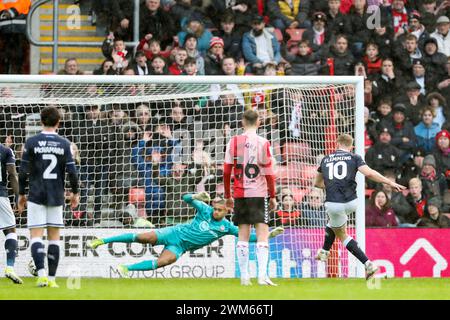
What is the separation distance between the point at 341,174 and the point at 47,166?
3667 mm

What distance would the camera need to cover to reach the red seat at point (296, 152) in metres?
16.1

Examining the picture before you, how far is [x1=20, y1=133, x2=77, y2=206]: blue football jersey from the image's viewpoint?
1212 cm

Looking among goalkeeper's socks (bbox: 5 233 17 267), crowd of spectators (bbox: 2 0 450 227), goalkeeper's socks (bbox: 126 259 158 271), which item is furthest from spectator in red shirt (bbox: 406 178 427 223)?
goalkeeper's socks (bbox: 5 233 17 267)

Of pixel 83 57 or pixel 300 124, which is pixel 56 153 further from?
pixel 83 57

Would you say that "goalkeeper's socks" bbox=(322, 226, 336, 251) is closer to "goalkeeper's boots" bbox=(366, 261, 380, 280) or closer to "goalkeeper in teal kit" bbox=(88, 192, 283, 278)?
"goalkeeper in teal kit" bbox=(88, 192, 283, 278)

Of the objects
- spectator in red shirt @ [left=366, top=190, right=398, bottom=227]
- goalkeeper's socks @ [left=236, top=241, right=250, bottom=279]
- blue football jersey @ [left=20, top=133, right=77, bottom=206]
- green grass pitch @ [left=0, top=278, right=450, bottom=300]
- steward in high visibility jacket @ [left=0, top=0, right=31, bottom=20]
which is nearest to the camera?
green grass pitch @ [left=0, top=278, right=450, bottom=300]

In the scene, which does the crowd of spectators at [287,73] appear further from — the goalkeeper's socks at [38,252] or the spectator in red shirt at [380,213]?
the goalkeeper's socks at [38,252]

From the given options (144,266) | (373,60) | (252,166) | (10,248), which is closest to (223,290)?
(252,166)

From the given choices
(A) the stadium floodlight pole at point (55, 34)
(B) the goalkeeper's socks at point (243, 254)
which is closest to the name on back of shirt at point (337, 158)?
(B) the goalkeeper's socks at point (243, 254)

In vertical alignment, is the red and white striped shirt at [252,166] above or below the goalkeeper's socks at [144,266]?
above

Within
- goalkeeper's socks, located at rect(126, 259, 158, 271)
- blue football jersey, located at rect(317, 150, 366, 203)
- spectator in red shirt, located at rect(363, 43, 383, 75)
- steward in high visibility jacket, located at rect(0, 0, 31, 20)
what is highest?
steward in high visibility jacket, located at rect(0, 0, 31, 20)

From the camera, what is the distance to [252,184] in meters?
12.8

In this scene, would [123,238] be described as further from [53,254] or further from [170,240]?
[53,254]

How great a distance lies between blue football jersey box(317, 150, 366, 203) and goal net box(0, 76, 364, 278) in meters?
1.96
